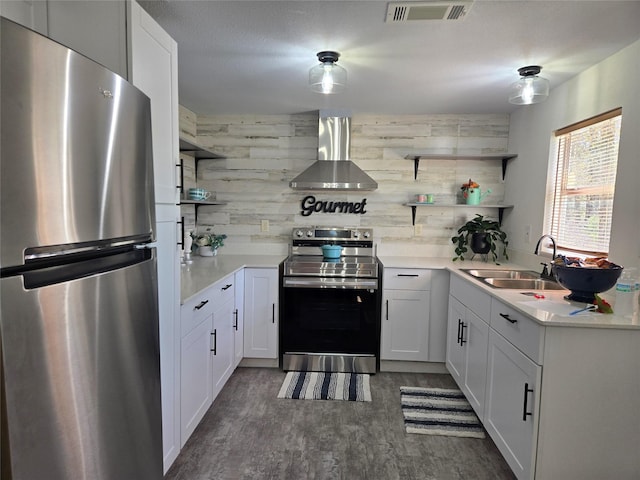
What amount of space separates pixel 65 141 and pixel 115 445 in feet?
2.91

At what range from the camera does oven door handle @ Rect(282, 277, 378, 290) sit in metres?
2.92

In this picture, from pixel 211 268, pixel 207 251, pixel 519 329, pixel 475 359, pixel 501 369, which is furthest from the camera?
pixel 207 251

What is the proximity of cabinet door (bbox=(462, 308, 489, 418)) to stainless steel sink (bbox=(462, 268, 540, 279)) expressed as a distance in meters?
0.37

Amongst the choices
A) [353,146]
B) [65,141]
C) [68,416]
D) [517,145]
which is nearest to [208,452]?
[68,416]

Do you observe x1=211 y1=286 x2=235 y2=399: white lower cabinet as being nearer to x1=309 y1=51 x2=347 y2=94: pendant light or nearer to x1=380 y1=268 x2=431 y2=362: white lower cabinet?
x1=380 y1=268 x2=431 y2=362: white lower cabinet

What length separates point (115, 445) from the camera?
1.13m

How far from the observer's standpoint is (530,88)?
7.23 ft

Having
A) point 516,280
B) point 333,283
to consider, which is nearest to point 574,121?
point 516,280

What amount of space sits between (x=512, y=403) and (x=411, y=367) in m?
1.32

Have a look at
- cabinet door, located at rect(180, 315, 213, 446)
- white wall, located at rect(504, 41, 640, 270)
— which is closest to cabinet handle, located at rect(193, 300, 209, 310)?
cabinet door, located at rect(180, 315, 213, 446)

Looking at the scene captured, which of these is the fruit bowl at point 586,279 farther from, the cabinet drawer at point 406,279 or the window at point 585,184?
the cabinet drawer at point 406,279

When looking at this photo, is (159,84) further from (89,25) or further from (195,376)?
(195,376)

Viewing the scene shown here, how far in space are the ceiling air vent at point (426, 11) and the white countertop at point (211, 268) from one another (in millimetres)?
1602

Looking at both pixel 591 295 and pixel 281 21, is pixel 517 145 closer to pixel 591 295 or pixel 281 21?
pixel 591 295
